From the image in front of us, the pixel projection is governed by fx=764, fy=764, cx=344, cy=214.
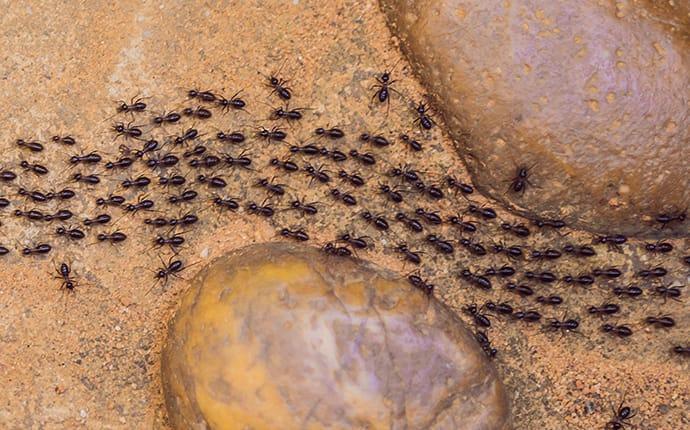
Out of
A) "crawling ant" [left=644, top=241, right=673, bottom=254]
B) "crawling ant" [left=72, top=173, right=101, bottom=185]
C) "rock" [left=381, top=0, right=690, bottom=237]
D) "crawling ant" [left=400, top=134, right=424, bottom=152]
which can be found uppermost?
"rock" [left=381, top=0, right=690, bottom=237]

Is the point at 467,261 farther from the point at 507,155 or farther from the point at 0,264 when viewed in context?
the point at 0,264

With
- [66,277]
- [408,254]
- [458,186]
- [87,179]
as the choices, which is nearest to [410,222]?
[408,254]

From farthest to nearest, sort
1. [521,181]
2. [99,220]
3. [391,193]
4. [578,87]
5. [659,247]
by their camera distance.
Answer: [99,220] → [391,193] → [659,247] → [521,181] → [578,87]

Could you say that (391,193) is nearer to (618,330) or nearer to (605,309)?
(605,309)

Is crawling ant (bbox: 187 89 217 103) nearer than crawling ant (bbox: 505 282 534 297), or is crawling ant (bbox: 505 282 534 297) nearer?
crawling ant (bbox: 505 282 534 297)

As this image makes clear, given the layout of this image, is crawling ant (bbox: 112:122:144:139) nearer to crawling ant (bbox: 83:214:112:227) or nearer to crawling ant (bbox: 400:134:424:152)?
crawling ant (bbox: 83:214:112:227)

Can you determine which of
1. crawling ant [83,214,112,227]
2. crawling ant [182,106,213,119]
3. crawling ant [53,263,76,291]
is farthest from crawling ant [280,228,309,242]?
crawling ant [53,263,76,291]

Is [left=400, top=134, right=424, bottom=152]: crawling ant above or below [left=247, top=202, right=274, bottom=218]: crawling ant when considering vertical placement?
above
